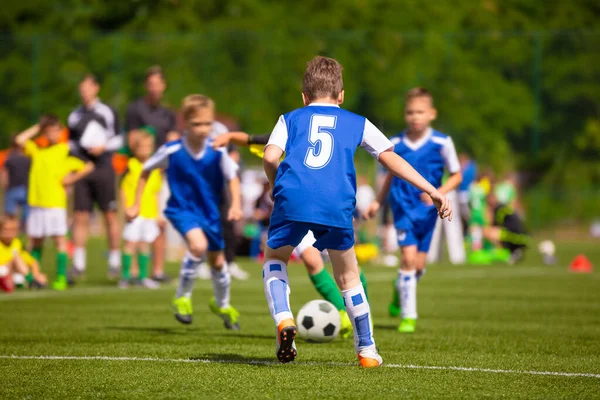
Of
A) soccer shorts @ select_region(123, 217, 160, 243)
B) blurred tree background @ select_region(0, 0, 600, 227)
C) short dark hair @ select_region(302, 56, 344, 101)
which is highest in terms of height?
blurred tree background @ select_region(0, 0, 600, 227)

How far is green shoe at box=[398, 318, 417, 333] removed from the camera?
8641 mm

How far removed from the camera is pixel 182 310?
28.5 ft

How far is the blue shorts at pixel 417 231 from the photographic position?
9023 mm

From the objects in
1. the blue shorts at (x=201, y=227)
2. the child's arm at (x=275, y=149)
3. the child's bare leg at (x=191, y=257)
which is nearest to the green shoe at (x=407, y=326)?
the blue shorts at (x=201, y=227)

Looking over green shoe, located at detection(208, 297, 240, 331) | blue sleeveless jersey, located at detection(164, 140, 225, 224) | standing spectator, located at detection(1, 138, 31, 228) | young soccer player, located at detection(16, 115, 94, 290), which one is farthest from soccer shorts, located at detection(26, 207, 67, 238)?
green shoe, located at detection(208, 297, 240, 331)

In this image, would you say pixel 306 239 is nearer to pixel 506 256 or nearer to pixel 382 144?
pixel 382 144

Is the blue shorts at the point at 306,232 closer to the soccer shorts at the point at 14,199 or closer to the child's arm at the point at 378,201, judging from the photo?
the child's arm at the point at 378,201

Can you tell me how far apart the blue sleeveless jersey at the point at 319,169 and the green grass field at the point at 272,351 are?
912 mm

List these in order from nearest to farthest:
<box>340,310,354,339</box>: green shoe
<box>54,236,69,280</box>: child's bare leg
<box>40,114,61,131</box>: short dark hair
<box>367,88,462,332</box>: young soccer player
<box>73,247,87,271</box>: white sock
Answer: <box>340,310,354,339</box>: green shoe → <box>367,88,462,332</box>: young soccer player → <box>54,236,69,280</box>: child's bare leg → <box>40,114,61,131</box>: short dark hair → <box>73,247,87,271</box>: white sock

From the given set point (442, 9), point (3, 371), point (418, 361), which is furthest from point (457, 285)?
point (442, 9)

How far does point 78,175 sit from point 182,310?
5.20 meters

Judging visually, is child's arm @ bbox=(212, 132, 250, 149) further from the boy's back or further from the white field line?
the white field line

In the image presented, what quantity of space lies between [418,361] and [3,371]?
2493 millimetres

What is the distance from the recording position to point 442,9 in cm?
3350
